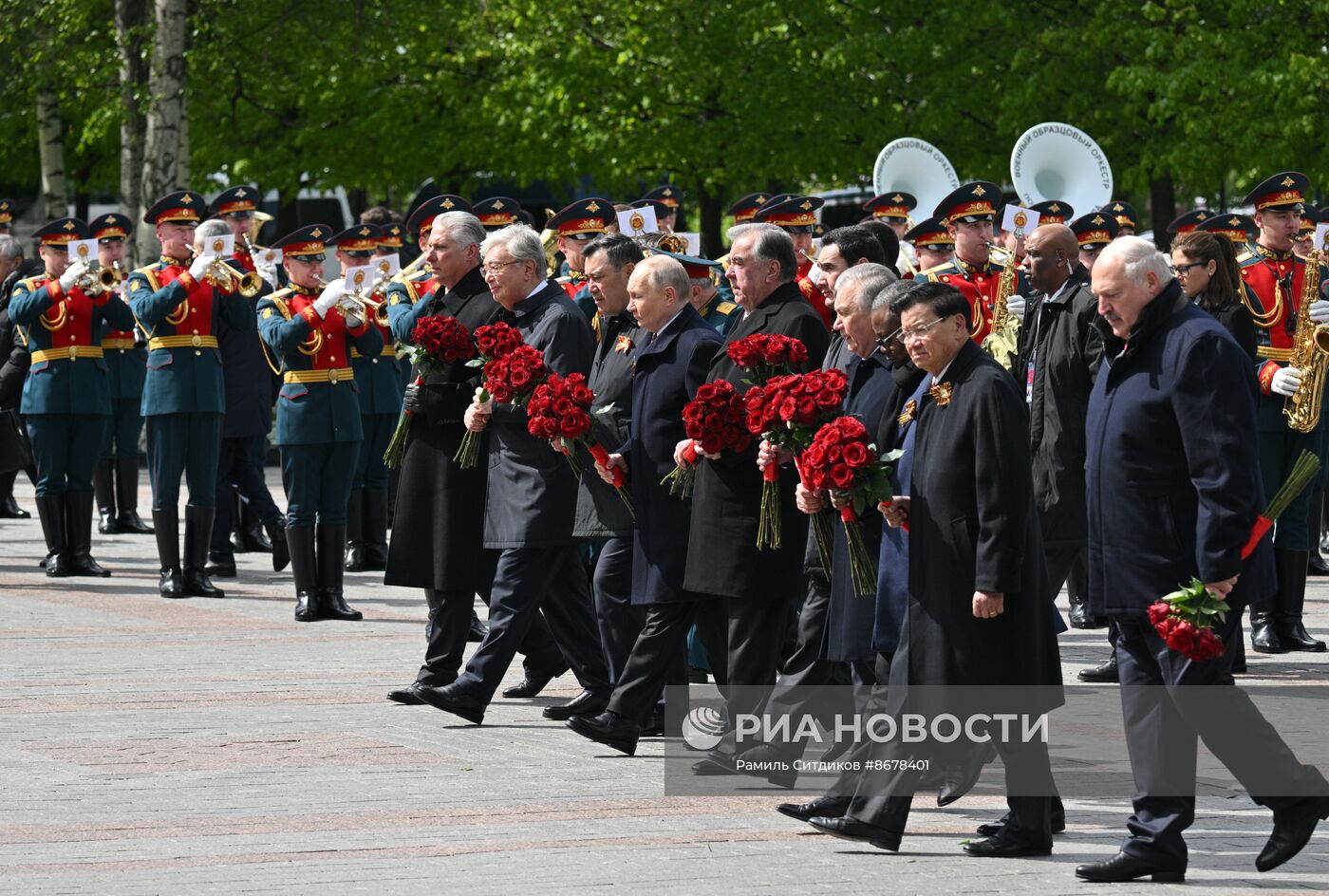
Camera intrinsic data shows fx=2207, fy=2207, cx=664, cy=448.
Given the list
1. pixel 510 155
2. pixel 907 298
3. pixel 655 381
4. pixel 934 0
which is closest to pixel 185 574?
pixel 655 381

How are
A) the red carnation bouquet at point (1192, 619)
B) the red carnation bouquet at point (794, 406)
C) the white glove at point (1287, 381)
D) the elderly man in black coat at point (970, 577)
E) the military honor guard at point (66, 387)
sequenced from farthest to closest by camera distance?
the military honor guard at point (66, 387) → the white glove at point (1287, 381) → the red carnation bouquet at point (794, 406) → the elderly man in black coat at point (970, 577) → the red carnation bouquet at point (1192, 619)

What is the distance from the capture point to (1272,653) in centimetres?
1145

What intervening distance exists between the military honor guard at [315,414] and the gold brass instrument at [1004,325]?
3697 millimetres

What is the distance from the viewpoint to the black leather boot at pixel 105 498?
17.6 meters

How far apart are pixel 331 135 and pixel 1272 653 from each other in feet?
79.0

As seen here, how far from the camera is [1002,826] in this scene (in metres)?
7.18

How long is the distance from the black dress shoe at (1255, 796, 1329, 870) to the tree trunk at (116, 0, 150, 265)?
69.2 ft

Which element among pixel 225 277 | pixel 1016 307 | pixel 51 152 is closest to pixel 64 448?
pixel 225 277

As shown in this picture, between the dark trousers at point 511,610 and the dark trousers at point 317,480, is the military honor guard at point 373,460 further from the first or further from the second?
the dark trousers at point 511,610

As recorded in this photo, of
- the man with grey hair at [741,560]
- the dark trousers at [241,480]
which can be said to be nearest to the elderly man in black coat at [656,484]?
the man with grey hair at [741,560]

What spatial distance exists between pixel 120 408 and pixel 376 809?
31.5 ft

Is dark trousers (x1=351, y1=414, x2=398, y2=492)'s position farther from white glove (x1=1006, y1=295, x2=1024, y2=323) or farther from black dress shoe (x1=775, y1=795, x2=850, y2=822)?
black dress shoe (x1=775, y1=795, x2=850, y2=822)

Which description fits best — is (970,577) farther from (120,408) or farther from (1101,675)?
(120,408)

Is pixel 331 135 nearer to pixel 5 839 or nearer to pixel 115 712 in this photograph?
pixel 115 712
